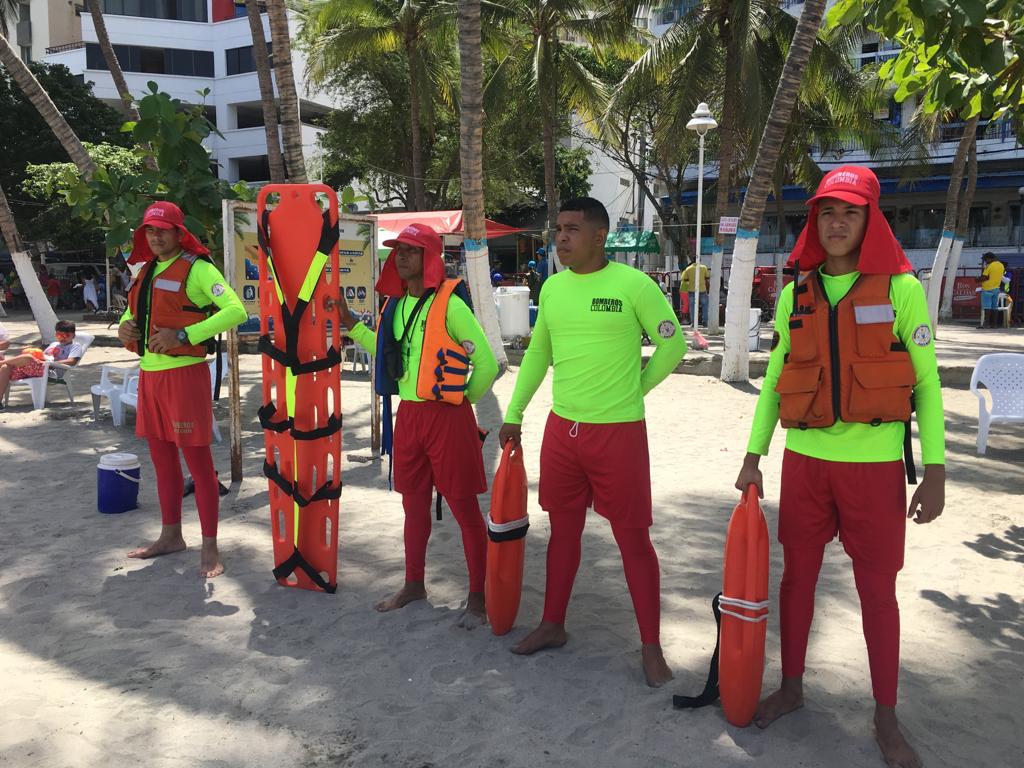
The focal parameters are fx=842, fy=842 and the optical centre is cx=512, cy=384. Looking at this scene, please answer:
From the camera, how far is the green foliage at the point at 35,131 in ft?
99.5

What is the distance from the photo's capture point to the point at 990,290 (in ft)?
68.6

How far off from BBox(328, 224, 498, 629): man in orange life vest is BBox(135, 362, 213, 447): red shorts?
116cm

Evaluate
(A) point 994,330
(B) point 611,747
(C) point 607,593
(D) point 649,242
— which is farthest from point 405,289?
(D) point 649,242

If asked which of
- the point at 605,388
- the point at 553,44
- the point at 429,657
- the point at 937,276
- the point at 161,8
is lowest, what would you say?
the point at 429,657

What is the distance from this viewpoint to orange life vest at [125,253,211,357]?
14.8 ft

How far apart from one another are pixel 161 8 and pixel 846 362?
159 ft

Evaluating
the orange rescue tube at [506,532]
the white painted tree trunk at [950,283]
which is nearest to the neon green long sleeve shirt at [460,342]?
the orange rescue tube at [506,532]

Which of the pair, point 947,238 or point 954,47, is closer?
point 954,47

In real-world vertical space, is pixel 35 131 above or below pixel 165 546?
above

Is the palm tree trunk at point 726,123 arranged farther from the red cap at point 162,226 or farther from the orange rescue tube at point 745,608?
the orange rescue tube at point 745,608

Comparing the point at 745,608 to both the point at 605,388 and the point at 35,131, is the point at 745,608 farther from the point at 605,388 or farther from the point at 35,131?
the point at 35,131

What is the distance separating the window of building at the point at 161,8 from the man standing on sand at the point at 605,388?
4716cm

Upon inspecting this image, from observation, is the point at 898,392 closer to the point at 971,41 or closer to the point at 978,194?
the point at 971,41

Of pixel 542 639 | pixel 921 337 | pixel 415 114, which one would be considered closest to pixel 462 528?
pixel 542 639
